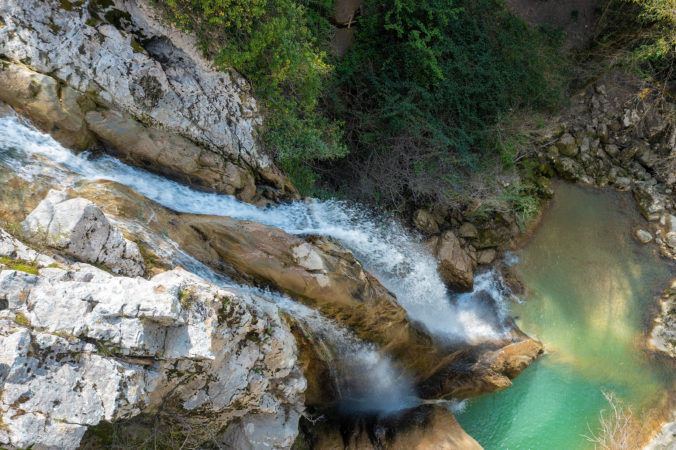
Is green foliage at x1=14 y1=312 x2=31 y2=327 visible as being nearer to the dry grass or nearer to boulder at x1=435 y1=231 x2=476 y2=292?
boulder at x1=435 y1=231 x2=476 y2=292

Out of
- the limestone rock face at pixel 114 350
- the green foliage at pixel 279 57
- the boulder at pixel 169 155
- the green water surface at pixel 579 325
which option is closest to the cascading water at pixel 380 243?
the boulder at pixel 169 155

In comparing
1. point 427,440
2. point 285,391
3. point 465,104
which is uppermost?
point 465,104

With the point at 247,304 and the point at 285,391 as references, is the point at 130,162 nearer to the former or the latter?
Result: the point at 247,304

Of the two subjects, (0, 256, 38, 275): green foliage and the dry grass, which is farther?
the dry grass

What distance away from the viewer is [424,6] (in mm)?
7855

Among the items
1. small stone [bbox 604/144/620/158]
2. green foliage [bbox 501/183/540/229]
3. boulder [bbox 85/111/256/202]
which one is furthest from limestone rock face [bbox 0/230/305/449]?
small stone [bbox 604/144/620/158]

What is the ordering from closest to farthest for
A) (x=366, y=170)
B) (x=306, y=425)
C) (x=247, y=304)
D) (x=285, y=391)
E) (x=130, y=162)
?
(x=247, y=304)
(x=285, y=391)
(x=130, y=162)
(x=306, y=425)
(x=366, y=170)

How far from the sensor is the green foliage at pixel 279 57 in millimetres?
5844

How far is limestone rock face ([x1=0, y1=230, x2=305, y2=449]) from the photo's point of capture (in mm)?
3645

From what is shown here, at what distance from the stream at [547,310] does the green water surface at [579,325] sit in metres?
0.02

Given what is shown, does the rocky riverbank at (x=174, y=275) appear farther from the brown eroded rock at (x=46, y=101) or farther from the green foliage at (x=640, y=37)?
the green foliage at (x=640, y=37)

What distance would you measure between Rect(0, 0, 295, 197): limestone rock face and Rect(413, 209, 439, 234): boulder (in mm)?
4095

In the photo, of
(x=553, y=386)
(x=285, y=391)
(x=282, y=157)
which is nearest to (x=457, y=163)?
(x=282, y=157)

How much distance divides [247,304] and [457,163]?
19.7 ft
